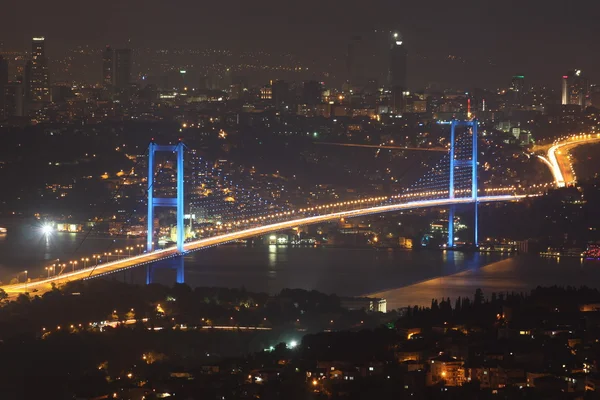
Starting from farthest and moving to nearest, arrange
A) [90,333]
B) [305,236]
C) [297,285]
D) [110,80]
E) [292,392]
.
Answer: [110,80], [305,236], [297,285], [90,333], [292,392]

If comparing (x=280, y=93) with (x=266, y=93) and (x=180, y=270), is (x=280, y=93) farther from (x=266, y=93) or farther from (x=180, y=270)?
(x=180, y=270)

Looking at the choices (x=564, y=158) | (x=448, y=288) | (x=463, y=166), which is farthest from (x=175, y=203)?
(x=564, y=158)

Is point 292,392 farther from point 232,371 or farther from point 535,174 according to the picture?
point 535,174

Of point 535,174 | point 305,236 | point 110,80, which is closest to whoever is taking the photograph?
point 305,236

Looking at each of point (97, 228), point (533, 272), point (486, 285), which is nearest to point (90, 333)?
point (486, 285)

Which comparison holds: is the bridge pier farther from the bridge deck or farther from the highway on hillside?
the highway on hillside

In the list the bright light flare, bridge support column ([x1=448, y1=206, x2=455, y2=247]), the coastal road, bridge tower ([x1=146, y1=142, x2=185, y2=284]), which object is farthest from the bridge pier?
the coastal road

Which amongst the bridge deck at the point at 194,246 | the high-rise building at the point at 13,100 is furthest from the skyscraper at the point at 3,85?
the bridge deck at the point at 194,246
